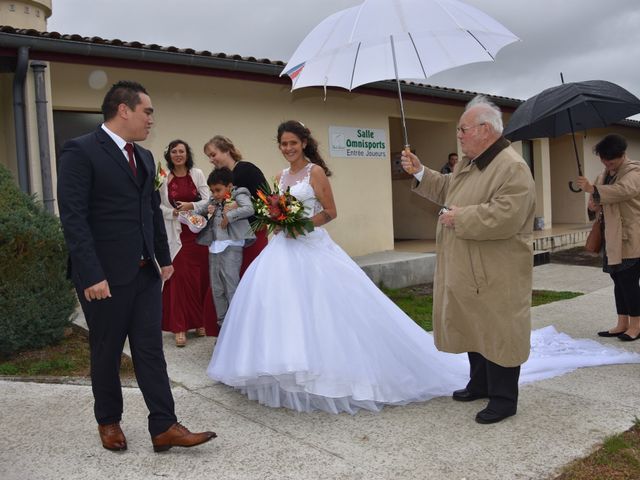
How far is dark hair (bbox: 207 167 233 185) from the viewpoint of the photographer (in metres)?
5.73

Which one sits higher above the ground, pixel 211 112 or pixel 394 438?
pixel 211 112

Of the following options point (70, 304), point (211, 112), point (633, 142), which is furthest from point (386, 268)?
point (633, 142)

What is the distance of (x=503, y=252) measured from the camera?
151 inches

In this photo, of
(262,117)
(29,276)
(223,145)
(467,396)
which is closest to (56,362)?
(29,276)

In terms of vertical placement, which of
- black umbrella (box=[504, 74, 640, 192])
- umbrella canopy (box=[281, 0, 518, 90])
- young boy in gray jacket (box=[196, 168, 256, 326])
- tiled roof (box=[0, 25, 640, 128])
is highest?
tiled roof (box=[0, 25, 640, 128])

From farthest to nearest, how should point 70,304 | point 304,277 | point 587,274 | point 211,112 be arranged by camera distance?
point 587,274 → point 211,112 → point 70,304 → point 304,277

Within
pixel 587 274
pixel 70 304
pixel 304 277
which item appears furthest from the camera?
pixel 587 274

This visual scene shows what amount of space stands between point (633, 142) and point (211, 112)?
17039 mm

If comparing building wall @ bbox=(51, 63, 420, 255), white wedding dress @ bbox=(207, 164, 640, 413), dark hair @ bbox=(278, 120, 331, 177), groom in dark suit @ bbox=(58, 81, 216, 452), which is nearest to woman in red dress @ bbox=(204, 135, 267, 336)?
dark hair @ bbox=(278, 120, 331, 177)

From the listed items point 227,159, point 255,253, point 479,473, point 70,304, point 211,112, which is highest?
point 211,112

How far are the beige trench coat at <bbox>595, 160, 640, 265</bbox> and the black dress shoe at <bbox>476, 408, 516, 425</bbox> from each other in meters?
2.73

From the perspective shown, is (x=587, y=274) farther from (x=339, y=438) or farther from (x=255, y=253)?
(x=339, y=438)

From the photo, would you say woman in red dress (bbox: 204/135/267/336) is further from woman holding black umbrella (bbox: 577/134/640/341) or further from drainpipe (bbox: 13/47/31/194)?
woman holding black umbrella (bbox: 577/134/640/341)

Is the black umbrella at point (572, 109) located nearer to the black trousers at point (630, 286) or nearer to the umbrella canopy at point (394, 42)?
the black trousers at point (630, 286)
